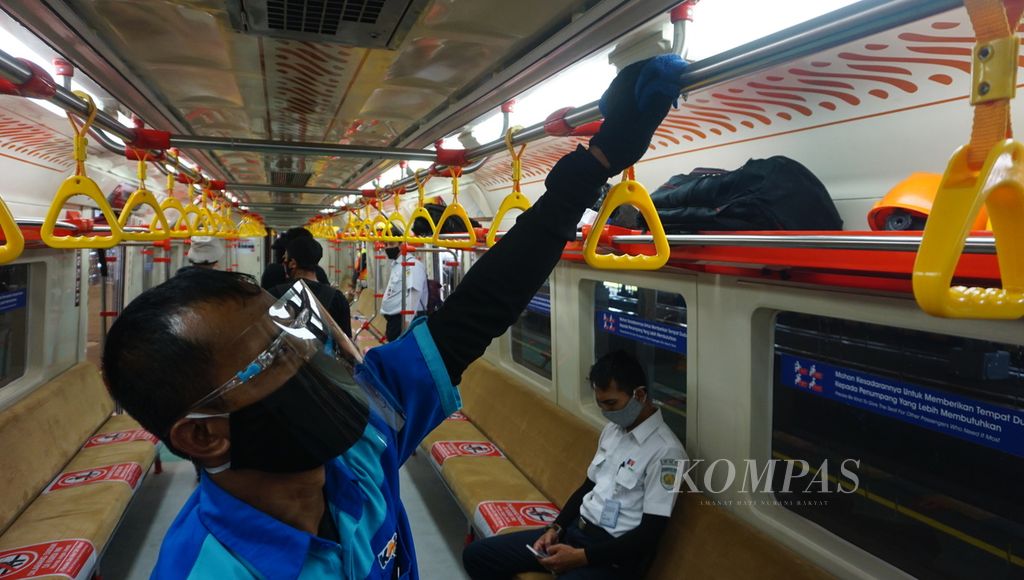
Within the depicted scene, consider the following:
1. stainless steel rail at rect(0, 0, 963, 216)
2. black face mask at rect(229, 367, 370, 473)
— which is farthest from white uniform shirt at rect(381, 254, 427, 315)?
black face mask at rect(229, 367, 370, 473)

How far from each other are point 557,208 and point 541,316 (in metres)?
6.00

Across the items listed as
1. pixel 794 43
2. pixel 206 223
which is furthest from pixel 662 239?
pixel 206 223

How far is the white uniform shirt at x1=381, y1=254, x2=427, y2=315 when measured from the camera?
28.8ft

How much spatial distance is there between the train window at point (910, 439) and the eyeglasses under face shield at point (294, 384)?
2401 mm

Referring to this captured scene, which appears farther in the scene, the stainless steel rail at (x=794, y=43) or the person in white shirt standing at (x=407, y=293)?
the person in white shirt standing at (x=407, y=293)

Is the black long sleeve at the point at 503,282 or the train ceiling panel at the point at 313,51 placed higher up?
the train ceiling panel at the point at 313,51

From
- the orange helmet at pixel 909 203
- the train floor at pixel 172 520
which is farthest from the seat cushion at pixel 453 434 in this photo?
the orange helmet at pixel 909 203

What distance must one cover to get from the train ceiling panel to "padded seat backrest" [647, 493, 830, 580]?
7.81 feet

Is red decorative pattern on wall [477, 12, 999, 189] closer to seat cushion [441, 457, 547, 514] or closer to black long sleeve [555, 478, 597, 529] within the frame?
black long sleeve [555, 478, 597, 529]

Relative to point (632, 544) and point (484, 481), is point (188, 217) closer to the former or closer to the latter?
point (484, 481)

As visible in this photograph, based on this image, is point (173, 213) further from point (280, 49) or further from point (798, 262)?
point (798, 262)

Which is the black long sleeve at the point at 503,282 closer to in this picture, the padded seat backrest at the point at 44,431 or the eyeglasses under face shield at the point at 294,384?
the eyeglasses under face shield at the point at 294,384

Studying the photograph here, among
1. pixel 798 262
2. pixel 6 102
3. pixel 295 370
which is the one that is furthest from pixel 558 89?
pixel 6 102

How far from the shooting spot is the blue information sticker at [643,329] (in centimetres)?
378
